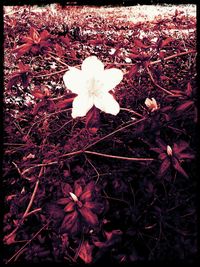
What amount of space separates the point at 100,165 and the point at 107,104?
0.25 m

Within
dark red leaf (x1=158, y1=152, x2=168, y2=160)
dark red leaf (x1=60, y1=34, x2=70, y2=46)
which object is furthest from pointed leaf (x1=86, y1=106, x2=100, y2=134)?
dark red leaf (x1=60, y1=34, x2=70, y2=46)

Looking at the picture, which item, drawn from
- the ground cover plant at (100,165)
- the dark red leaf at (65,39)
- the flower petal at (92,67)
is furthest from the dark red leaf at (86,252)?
the dark red leaf at (65,39)

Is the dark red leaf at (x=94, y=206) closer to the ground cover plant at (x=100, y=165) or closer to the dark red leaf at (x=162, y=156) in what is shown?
the ground cover plant at (x=100, y=165)

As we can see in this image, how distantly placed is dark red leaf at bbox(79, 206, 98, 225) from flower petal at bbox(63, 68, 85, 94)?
403 mm

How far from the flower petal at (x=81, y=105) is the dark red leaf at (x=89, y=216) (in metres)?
0.32

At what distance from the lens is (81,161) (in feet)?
3.29

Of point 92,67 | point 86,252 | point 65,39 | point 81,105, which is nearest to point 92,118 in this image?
point 81,105

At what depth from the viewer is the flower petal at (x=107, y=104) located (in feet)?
2.89

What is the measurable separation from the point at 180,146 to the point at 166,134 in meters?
0.17

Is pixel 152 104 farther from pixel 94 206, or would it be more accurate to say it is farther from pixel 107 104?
pixel 94 206

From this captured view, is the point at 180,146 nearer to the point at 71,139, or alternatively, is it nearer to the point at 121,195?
the point at 121,195

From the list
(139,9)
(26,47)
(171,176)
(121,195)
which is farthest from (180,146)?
(139,9)

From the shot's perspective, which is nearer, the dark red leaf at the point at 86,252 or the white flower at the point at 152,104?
the dark red leaf at the point at 86,252

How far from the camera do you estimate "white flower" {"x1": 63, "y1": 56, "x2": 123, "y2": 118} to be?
0.87 metres
